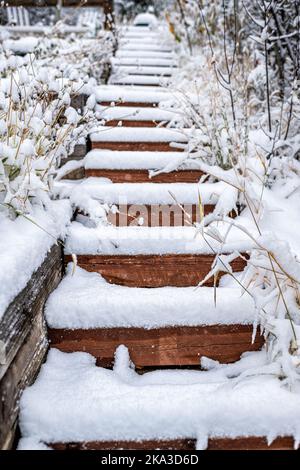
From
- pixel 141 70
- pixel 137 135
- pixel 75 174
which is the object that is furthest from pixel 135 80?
pixel 75 174

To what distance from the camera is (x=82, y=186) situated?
1.96 m

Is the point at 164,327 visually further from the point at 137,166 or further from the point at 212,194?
the point at 137,166

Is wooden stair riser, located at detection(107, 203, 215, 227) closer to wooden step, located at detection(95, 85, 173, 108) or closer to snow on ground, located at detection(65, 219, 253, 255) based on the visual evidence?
snow on ground, located at detection(65, 219, 253, 255)

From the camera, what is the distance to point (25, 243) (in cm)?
124

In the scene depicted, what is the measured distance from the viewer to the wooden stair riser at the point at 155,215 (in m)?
1.86

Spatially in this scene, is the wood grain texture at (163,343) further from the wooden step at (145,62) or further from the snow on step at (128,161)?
the wooden step at (145,62)

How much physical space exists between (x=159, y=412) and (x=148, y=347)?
0.32m

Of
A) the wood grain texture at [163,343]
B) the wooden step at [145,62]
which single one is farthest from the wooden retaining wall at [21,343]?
the wooden step at [145,62]

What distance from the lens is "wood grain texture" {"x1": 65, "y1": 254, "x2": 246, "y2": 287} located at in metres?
1.59

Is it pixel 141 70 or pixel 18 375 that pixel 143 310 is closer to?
pixel 18 375

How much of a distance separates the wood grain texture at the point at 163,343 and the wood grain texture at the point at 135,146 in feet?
5.16

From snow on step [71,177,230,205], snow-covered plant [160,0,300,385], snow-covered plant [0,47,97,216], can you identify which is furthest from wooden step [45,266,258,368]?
snow on step [71,177,230,205]

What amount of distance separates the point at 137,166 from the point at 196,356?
1.28 meters
